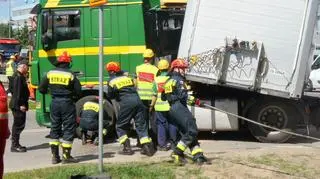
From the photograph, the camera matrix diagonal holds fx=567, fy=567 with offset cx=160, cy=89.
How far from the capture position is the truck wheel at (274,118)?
1136cm

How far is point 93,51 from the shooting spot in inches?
463

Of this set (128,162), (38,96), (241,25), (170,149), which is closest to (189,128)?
(128,162)

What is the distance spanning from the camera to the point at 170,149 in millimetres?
10773

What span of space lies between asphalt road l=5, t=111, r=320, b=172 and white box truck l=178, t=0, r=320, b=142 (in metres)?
0.65

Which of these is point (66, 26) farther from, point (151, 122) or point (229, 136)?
point (229, 136)

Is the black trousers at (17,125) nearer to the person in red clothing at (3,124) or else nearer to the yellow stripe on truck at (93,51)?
the yellow stripe on truck at (93,51)

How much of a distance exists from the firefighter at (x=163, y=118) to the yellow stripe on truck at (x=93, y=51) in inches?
53.4

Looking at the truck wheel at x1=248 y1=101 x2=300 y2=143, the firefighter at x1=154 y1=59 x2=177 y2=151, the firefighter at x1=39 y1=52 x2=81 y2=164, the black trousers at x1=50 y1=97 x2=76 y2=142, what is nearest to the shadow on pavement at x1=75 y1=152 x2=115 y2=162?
the firefighter at x1=39 y1=52 x2=81 y2=164

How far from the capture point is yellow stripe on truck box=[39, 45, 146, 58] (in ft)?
38.3

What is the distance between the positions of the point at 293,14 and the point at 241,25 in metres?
0.98

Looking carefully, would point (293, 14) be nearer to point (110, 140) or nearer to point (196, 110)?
point (196, 110)

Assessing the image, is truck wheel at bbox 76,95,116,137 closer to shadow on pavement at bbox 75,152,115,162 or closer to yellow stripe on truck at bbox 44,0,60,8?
shadow on pavement at bbox 75,152,115,162

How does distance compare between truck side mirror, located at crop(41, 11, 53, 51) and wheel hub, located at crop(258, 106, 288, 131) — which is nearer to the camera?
wheel hub, located at crop(258, 106, 288, 131)

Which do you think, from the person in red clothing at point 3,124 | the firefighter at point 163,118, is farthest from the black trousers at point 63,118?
the person in red clothing at point 3,124
